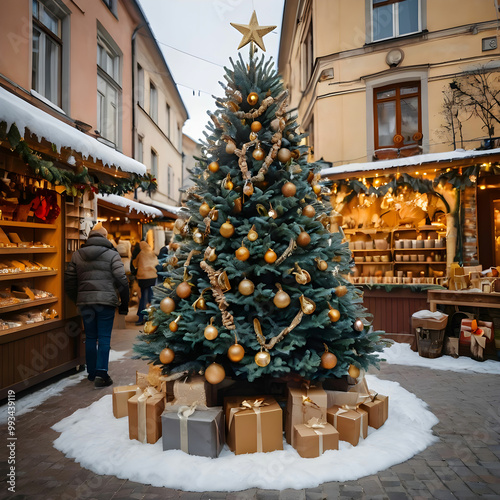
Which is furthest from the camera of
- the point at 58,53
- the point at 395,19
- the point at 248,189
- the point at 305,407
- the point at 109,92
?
the point at 109,92

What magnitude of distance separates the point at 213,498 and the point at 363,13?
10782mm

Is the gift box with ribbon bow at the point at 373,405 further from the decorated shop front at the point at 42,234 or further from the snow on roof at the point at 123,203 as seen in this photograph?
the snow on roof at the point at 123,203

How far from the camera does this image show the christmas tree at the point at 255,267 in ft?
10.2

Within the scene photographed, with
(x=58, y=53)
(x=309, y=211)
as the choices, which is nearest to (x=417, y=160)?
(x=309, y=211)

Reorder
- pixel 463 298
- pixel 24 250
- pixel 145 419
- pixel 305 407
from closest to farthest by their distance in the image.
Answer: pixel 305 407 → pixel 145 419 → pixel 24 250 → pixel 463 298

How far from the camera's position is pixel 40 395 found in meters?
4.40

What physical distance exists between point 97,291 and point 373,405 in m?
3.38

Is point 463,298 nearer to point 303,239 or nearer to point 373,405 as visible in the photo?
point 373,405

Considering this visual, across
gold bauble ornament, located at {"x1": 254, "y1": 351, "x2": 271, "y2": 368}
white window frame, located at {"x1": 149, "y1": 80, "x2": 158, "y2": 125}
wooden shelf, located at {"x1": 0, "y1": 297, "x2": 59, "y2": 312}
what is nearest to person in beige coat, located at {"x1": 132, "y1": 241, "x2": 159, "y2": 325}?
wooden shelf, located at {"x1": 0, "y1": 297, "x2": 59, "y2": 312}

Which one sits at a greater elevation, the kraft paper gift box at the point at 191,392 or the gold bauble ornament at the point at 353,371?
the gold bauble ornament at the point at 353,371

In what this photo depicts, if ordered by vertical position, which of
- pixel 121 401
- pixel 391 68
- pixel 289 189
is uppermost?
pixel 391 68

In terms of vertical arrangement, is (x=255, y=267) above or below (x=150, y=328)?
above

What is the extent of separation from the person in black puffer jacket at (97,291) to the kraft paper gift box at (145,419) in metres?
1.67

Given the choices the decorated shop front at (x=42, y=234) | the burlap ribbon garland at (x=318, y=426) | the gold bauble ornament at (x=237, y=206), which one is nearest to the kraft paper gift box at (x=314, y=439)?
the burlap ribbon garland at (x=318, y=426)
